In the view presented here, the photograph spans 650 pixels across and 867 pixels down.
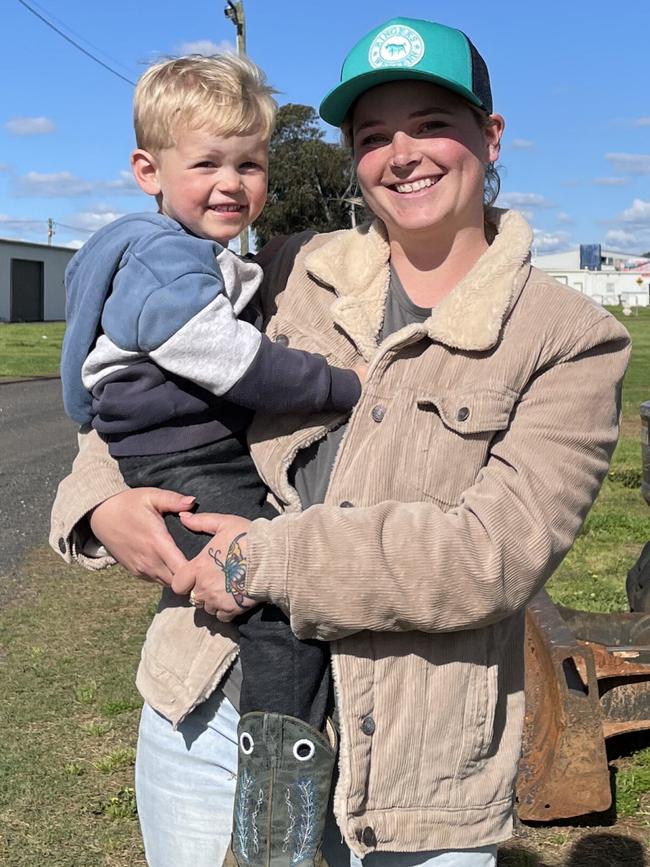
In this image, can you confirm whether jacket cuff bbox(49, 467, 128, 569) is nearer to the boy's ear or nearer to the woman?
the woman

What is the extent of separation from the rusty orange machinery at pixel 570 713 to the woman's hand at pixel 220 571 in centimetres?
235

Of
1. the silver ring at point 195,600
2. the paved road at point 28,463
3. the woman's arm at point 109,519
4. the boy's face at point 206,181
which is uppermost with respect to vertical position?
the boy's face at point 206,181

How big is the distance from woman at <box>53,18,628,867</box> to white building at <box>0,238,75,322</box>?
5292 centimetres

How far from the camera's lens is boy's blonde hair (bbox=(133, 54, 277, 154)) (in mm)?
2354

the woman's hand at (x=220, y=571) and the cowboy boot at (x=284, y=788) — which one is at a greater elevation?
the woman's hand at (x=220, y=571)

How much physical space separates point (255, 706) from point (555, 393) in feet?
2.61

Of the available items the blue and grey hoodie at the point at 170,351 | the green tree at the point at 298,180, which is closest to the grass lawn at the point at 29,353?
the green tree at the point at 298,180

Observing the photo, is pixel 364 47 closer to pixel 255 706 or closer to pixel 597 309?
pixel 597 309

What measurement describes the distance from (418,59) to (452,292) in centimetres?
43

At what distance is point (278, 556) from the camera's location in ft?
6.19

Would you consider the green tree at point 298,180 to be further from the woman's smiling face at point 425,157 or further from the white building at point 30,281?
the woman's smiling face at point 425,157

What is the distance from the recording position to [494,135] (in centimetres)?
222

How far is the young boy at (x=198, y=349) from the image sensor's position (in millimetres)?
2053

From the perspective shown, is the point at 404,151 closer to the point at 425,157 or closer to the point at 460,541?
the point at 425,157
